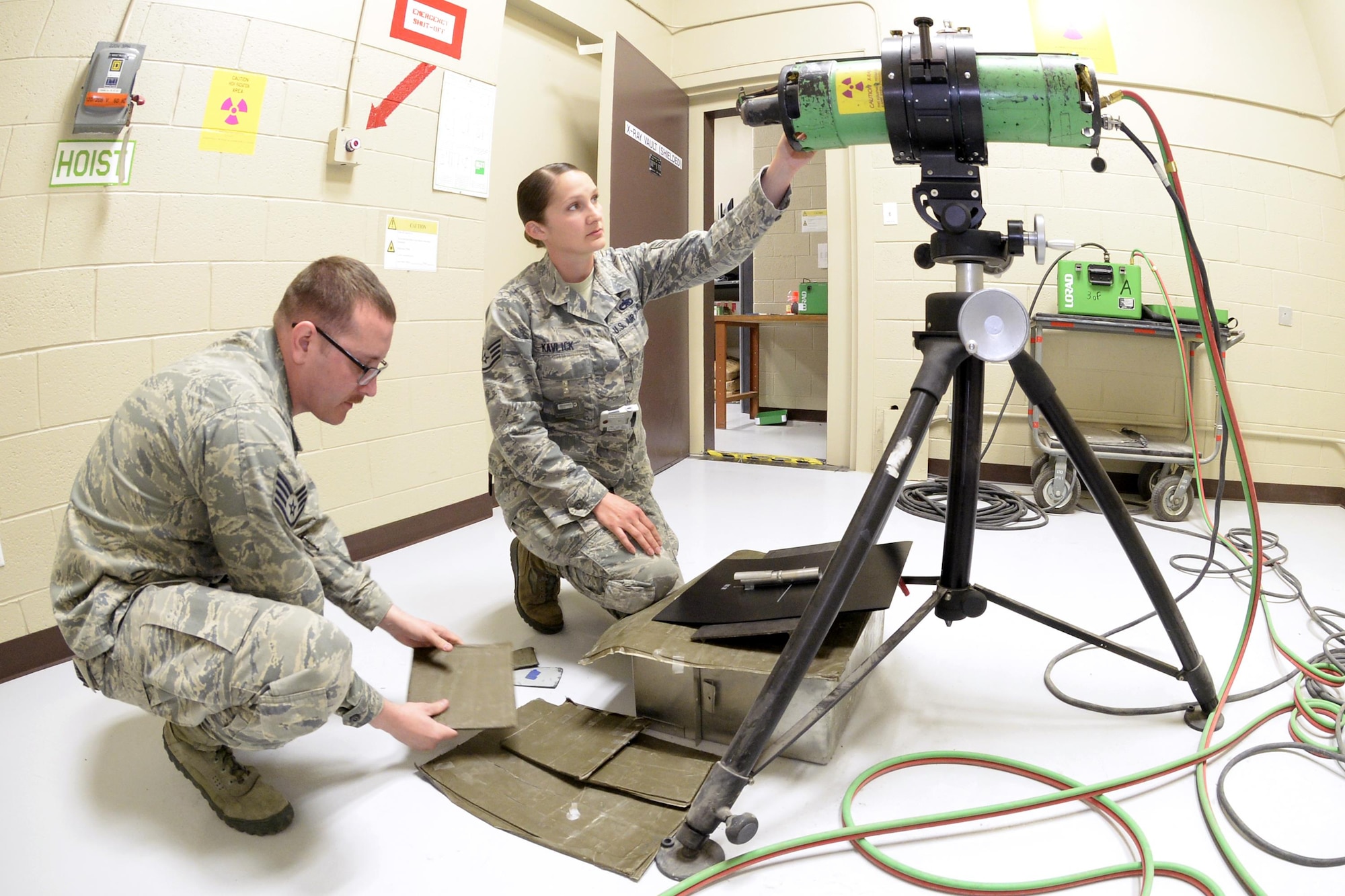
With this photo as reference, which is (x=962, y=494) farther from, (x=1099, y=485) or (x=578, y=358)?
(x=578, y=358)

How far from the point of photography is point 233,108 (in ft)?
6.76

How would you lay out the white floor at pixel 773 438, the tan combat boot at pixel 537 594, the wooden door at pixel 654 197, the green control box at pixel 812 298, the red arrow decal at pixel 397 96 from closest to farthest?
the tan combat boot at pixel 537 594
the red arrow decal at pixel 397 96
the wooden door at pixel 654 197
the white floor at pixel 773 438
the green control box at pixel 812 298

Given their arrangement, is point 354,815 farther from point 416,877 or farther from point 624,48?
point 624,48

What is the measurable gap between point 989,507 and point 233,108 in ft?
9.37

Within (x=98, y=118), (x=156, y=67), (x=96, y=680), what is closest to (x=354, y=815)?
(x=96, y=680)

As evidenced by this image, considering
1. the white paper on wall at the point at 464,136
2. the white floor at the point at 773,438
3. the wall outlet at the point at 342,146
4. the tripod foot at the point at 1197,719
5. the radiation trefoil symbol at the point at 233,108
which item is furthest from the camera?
the white floor at the point at 773,438

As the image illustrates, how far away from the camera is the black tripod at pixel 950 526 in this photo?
106 cm

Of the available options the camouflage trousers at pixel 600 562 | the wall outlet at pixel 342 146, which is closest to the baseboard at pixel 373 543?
the camouflage trousers at pixel 600 562

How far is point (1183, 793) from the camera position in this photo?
48.4 inches

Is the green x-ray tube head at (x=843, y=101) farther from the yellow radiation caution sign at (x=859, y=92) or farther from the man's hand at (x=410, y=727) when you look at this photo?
the man's hand at (x=410, y=727)

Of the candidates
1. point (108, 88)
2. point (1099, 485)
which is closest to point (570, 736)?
point (1099, 485)

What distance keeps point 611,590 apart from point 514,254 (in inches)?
74.3

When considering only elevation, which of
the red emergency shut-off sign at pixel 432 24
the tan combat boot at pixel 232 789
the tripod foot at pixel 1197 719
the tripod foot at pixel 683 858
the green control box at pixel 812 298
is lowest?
the tripod foot at pixel 683 858

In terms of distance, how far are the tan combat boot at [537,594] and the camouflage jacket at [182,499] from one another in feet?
2.57
